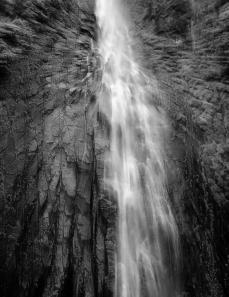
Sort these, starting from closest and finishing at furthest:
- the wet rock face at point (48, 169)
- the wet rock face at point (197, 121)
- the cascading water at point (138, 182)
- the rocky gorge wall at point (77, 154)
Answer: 1. the wet rock face at point (48, 169)
2. the rocky gorge wall at point (77, 154)
3. the cascading water at point (138, 182)
4. the wet rock face at point (197, 121)

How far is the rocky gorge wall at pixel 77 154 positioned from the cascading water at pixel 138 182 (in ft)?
0.74

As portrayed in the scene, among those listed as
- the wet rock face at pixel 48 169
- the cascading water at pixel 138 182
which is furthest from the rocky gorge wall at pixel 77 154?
the cascading water at pixel 138 182

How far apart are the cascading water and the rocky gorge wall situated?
226 mm

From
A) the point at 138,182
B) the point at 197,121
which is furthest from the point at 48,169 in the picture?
the point at 197,121

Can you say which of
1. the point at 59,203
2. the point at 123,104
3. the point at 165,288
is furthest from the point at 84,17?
the point at 165,288

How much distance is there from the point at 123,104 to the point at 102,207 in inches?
115

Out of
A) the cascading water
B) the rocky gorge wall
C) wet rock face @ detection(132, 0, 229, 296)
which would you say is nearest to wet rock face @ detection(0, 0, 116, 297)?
the rocky gorge wall

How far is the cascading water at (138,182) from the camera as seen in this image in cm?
472

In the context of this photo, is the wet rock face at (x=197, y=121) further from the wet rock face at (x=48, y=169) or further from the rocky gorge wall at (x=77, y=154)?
the wet rock face at (x=48, y=169)

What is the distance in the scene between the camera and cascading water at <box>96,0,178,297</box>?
4723 mm

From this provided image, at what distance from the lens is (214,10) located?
27.7 feet

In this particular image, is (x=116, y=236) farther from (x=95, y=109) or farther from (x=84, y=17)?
(x=84, y=17)

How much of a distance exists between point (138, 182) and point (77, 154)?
54.3 inches

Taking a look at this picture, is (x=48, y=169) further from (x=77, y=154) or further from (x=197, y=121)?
(x=197, y=121)
